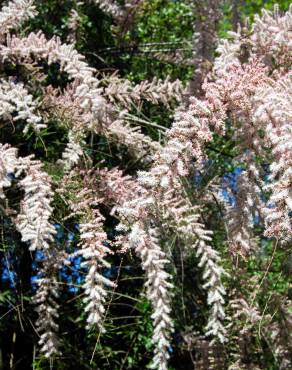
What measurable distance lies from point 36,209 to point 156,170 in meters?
0.43

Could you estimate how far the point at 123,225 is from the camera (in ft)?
5.93

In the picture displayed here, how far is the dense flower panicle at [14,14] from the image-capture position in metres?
2.50

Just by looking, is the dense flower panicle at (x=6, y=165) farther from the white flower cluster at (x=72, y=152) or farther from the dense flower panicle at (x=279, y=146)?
the dense flower panicle at (x=279, y=146)

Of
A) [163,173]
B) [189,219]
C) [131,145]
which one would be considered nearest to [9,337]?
[131,145]

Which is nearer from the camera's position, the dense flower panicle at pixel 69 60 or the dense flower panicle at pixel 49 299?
the dense flower panicle at pixel 69 60

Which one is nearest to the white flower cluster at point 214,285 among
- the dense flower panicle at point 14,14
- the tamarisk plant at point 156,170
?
the tamarisk plant at point 156,170

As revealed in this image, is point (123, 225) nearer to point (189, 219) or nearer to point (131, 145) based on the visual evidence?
point (189, 219)

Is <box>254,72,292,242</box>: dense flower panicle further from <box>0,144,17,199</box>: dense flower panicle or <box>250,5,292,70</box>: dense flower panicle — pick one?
<box>0,144,17,199</box>: dense flower panicle

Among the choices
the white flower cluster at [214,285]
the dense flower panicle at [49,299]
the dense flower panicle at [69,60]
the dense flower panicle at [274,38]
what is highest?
the dense flower panicle at [274,38]

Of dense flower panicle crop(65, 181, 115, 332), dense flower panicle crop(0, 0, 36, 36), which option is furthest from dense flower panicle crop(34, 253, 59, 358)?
dense flower panicle crop(0, 0, 36, 36)

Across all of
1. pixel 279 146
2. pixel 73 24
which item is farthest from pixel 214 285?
pixel 73 24

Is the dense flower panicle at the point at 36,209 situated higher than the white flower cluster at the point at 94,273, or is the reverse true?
the dense flower panicle at the point at 36,209

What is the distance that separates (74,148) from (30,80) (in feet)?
1.61

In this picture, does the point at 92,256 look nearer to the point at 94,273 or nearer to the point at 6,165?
the point at 94,273
